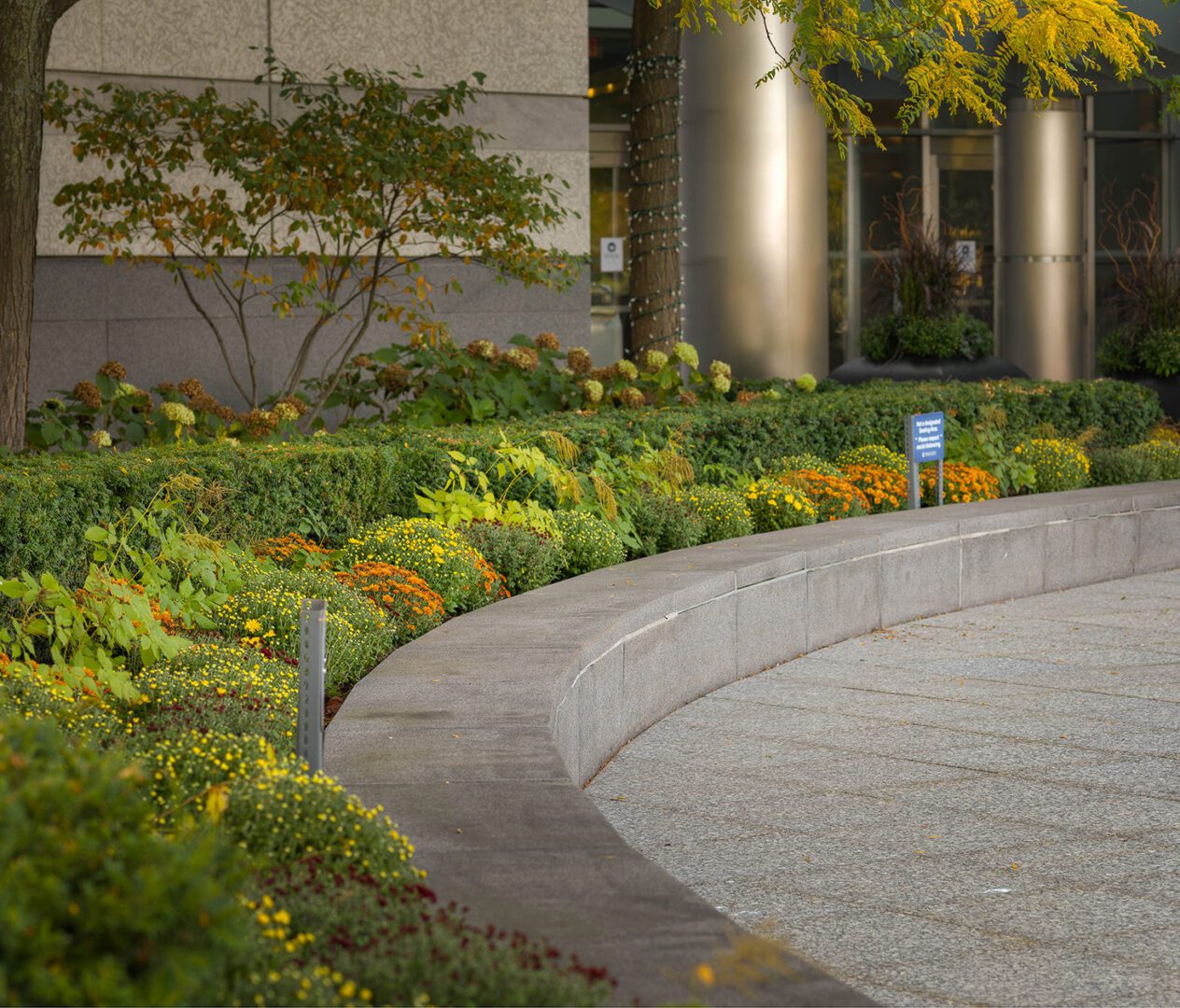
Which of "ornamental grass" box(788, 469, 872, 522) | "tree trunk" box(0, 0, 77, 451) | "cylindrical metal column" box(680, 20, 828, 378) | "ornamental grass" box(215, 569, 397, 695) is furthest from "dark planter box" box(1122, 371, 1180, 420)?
"ornamental grass" box(215, 569, 397, 695)

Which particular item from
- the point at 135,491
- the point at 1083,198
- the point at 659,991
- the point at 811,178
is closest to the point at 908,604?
the point at 135,491

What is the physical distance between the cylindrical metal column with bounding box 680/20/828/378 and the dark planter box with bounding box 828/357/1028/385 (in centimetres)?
92

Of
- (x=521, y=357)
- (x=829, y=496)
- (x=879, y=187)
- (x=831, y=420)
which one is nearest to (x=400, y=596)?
(x=829, y=496)

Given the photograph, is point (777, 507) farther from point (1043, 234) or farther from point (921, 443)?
point (1043, 234)

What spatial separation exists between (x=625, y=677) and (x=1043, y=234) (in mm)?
16719

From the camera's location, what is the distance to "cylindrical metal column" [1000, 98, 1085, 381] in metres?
21.0

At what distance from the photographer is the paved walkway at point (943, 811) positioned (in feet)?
12.8

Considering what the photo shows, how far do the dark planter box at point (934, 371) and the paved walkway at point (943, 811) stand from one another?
6623 mm

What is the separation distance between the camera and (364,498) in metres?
7.19

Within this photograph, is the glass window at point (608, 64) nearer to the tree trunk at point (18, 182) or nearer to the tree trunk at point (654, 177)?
the tree trunk at point (654, 177)

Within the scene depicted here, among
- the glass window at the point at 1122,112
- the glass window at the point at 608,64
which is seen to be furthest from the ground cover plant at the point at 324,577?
the glass window at the point at 1122,112

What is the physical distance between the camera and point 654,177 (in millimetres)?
11891

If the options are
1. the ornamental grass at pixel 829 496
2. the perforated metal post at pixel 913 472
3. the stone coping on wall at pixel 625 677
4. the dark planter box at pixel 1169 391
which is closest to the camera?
the stone coping on wall at pixel 625 677

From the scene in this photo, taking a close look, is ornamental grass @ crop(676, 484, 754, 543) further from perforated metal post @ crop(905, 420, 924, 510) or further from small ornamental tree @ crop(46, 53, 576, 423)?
small ornamental tree @ crop(46, 53, 576, 423)
